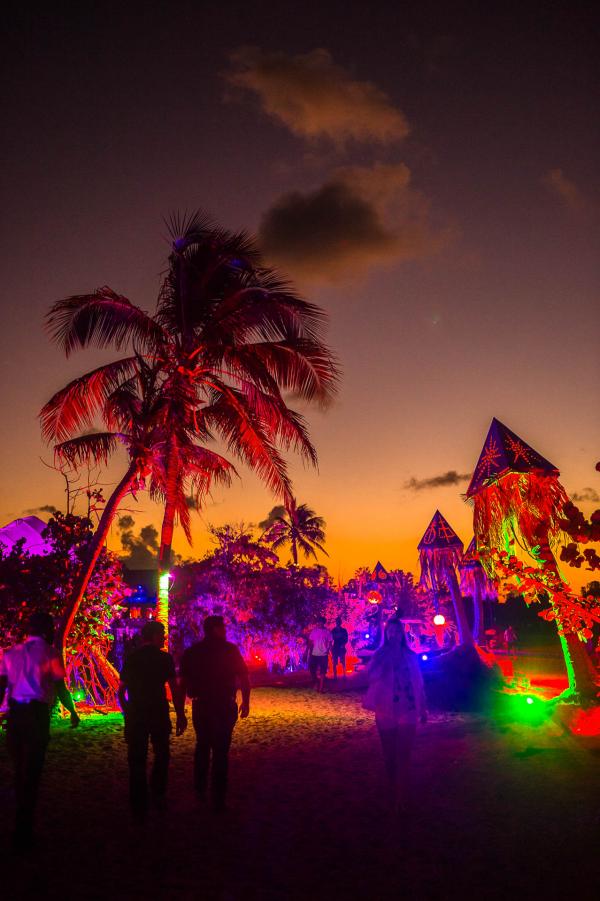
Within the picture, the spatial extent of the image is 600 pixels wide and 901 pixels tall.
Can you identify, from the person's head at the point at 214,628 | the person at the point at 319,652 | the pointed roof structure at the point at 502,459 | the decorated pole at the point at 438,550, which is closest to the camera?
the person's head at the point at 214,628

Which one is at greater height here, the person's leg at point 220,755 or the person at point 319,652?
the person at point 319,652

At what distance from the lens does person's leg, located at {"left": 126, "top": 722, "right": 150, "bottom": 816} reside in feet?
18.1

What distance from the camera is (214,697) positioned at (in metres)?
6.02

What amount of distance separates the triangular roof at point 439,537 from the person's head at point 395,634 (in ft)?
50.7

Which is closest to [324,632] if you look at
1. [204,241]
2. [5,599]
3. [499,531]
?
[499,531]

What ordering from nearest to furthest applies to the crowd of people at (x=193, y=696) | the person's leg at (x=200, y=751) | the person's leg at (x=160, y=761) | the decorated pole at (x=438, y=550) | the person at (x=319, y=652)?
the crowd of people at (x=193, y=696), the person's leg at (x=160, y=761), the person's leg at (x=200, y=751), the person at (x=319, y=652), the decorated pole at (x=438, y=550)

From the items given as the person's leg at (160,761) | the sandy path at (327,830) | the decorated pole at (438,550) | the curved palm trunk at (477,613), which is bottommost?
the sandy path at (327,830)

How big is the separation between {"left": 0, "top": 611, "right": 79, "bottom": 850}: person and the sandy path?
0.36m

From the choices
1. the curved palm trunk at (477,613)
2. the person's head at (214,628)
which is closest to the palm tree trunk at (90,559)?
the person's head at (214,628)

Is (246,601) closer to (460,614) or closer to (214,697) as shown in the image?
(460,614)

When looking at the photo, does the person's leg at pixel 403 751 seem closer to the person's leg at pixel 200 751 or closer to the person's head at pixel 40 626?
the person's leg at pixel 200 751

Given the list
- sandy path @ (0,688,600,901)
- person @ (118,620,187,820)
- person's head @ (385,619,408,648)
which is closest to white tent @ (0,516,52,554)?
sandy path @ (0,688,600,901)

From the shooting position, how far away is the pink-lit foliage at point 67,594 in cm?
1120

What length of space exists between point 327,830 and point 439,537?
16672 millimetres
